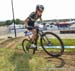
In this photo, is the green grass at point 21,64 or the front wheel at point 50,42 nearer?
the green grass at point 21,64

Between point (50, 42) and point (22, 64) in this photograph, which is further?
point (50, 42)

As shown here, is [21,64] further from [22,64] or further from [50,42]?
[50,42]

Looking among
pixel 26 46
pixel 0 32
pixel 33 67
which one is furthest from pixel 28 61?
pixel 0 32

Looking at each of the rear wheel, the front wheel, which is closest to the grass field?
the front wheel

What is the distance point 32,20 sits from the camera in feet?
30.5

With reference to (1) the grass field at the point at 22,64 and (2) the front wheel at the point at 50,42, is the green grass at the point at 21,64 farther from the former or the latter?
(2) the front wheel at the point at 50,42

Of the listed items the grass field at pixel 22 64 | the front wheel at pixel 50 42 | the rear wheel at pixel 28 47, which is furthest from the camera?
the rear wheel at pixel 28 47

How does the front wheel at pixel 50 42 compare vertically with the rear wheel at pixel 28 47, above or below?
above

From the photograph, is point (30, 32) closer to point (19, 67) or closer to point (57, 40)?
point (57, 40)

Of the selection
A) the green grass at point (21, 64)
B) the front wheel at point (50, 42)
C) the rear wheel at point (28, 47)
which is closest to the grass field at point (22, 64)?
the green grass at point (21, 64)

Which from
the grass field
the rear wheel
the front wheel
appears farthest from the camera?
the rear wheel

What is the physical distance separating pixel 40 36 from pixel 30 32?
62cm

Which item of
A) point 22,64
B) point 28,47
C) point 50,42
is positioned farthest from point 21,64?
point 28,47

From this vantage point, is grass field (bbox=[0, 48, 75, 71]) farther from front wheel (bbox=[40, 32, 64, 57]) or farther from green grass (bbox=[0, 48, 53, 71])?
front wheel (bbox=[40, 32, 64, 57])
